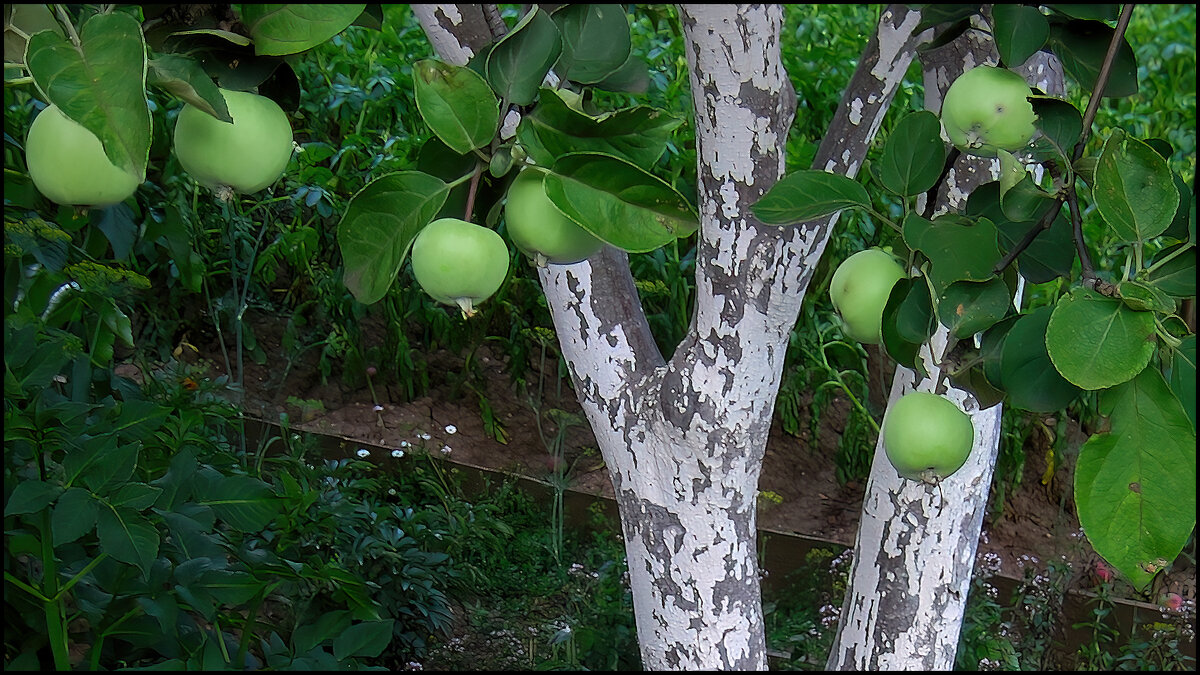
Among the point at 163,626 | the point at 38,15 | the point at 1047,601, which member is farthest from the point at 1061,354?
the point at 1047,601

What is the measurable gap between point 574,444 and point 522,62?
1934 mm

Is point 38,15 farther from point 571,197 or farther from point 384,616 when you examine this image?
point 384,616

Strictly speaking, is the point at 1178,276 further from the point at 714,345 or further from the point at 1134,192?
the point at 714,345

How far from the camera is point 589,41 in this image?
521 mm

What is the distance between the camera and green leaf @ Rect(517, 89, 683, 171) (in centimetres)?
40

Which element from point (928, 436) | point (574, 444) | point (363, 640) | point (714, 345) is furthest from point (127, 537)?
point (574, 444)

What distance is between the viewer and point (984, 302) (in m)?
0.54

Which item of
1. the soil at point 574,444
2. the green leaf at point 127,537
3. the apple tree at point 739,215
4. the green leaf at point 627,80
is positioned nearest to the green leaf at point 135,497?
the green leaf at point 127,537

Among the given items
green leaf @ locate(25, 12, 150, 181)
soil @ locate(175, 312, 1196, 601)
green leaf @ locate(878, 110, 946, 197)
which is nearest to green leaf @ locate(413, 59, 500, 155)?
green leaf @ locate(25, 12, 150, 181)

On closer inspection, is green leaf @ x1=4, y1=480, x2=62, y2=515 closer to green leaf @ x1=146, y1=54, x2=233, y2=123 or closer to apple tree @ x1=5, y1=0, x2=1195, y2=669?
apple tree @ x1=5, y1=0, x2=1195, y2=669

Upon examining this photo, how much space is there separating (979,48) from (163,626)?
Result: 1087mm

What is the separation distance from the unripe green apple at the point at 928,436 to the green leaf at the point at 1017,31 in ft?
0.69

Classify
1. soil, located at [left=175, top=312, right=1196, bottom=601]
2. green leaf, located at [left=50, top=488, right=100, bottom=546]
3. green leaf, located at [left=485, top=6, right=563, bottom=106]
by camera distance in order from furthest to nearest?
soil, located at [left=175, top=312, right=1196, bottom=601] < green leaf, located at [left=50, top=488, right=100, bottom=546] < green leaf, located at [left=485, top=6, right=563, bottom=106]

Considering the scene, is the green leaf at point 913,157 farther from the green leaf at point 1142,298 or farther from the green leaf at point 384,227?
the green leaf at point 384,227
